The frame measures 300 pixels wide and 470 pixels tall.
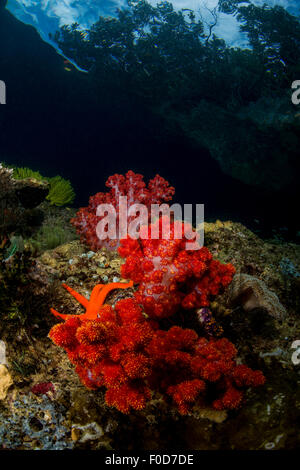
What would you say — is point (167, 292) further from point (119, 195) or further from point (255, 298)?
point (119, 195)

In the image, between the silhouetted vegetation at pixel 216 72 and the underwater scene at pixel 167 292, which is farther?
the silhouetted vegetation at pixel 216 72

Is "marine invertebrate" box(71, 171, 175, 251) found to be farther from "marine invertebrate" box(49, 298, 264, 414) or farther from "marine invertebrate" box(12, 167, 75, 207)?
"marine invertebrate" box(12, 167, 75, 207)

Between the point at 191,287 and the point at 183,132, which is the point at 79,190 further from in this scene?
the point at 191,287

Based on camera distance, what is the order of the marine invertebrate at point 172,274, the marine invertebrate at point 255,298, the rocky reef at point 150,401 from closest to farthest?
1. the rocky reef at point 150,401
2. the marine invertebrate at point 255,298
3. the marine invertebrate at point 172,274

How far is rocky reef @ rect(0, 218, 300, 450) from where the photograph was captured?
6.20 ft

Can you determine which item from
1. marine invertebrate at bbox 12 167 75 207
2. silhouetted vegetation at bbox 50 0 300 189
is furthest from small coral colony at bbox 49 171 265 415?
silhouetted vegetation at bbox 50 0 300 189

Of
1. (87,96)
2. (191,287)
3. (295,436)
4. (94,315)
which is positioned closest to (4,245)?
(94,315)

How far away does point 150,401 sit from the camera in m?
2.29

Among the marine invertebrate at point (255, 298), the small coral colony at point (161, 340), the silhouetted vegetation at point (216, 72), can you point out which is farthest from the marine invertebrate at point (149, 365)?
the silhouetted vegetation at point (216, 72)

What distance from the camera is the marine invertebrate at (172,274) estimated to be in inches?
109

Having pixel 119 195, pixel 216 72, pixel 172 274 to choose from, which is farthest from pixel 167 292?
pixel 216 72

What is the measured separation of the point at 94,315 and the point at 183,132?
13.5 m

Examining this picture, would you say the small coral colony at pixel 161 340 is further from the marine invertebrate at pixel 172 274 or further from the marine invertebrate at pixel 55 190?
the marine invertebrate at pixel 55 190

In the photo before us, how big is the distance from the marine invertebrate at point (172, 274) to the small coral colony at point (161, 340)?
11 millimetres
